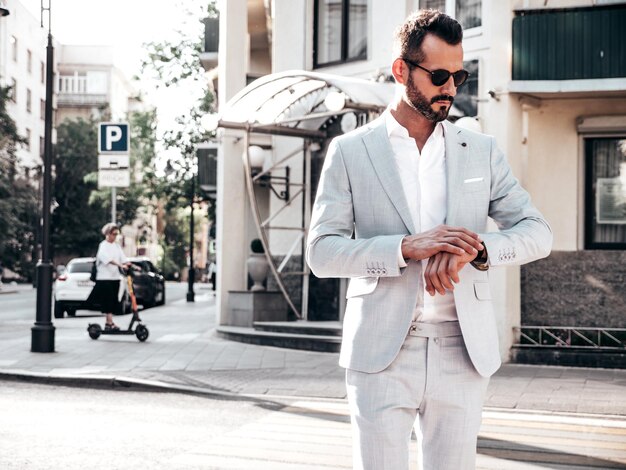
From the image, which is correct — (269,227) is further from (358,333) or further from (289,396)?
(358,333)

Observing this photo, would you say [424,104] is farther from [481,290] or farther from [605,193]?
[605,193]

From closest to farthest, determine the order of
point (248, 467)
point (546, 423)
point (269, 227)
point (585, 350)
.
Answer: point (248, 467) → point (546, 423) → point (585, 350) → point (269, 227)

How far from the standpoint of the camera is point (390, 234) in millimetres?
2982

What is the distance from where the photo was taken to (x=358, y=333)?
9.81ft

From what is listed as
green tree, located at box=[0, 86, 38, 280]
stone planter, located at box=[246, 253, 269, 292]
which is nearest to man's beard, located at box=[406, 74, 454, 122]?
stone planter, located at box=[246, 253, 269, 292]

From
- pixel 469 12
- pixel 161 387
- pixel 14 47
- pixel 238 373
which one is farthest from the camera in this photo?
pixel 14 47

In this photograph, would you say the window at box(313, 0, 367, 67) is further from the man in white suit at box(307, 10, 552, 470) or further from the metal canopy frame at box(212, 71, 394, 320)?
the man in white suit at box(307, 10, 552, 470)

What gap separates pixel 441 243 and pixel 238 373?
9.24 metres

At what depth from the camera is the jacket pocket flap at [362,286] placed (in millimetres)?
2975

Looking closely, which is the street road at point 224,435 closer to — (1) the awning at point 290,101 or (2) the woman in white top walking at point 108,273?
(1) the awning at point 290,101

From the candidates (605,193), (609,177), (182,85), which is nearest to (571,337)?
(605,193)

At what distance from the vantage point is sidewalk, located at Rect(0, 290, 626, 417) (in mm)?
9945

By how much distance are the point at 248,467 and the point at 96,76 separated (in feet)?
273

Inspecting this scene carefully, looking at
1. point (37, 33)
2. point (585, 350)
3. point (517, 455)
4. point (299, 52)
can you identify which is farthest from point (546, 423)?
point (37, 33)
